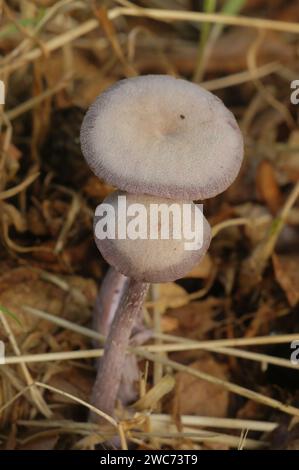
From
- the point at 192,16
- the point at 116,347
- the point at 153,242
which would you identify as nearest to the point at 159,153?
the point at 153,242

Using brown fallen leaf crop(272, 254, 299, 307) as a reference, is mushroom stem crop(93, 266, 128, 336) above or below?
below

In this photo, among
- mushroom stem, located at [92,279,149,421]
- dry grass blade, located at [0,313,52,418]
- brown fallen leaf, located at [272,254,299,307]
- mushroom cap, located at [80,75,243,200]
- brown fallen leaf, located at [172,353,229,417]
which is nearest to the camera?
mushroom cap, located at [80,75,243,200]

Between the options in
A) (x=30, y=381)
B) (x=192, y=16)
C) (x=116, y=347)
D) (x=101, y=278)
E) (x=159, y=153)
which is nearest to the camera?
(x=159, y=153)

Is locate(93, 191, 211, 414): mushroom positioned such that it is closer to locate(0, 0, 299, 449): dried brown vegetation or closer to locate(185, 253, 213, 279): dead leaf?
locate(0, 0, 299, 449): dried brown vegetation

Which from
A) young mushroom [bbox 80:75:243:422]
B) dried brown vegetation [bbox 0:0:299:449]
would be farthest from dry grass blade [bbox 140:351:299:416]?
young mushroom [bbox 80:75:243:422]

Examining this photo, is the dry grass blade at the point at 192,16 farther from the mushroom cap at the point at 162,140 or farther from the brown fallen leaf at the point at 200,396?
the brown fallen leaf at the point at 200,396

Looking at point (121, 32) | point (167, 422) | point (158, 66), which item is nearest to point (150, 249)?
point (167, 422)

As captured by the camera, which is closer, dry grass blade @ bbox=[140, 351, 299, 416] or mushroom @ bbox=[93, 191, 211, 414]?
mushroom @ bbox=[93, 191, 211, 414]

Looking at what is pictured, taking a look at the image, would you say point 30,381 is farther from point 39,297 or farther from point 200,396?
point 200,396
